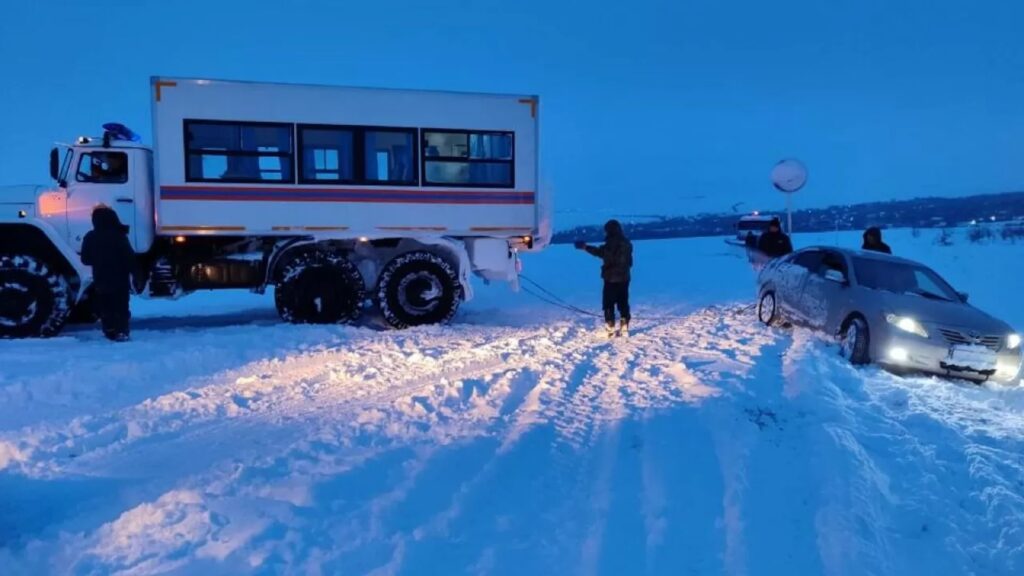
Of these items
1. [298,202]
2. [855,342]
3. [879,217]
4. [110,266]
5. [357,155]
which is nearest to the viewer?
[855,342]

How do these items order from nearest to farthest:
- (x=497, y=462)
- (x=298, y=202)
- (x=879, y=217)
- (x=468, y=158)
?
(x=497, y=462)
(x=298, y=202)
(x=468, y=158)
(x=879, y=217)

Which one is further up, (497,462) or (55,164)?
(55,164)

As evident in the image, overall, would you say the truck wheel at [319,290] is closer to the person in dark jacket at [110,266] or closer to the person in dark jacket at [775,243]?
the person in dark jacket at [110,266]

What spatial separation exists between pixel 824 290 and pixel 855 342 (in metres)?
1.11

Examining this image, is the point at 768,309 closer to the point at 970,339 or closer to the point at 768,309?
the point at 768,309

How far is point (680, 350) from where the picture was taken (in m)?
8.66

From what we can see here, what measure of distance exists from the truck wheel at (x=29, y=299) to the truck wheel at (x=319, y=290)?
111 inches

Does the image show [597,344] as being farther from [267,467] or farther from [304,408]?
[267,467]

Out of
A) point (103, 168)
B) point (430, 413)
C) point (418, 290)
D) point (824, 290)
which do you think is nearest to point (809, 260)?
point (824, 290)

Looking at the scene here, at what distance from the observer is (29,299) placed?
9.55 metres

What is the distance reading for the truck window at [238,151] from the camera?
1023cm

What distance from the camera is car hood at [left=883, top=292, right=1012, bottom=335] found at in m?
8.02

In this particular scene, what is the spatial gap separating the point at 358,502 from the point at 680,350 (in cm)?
537

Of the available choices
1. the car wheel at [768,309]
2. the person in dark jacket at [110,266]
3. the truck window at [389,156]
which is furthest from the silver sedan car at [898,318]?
the person in dark jacket at [110,266]
